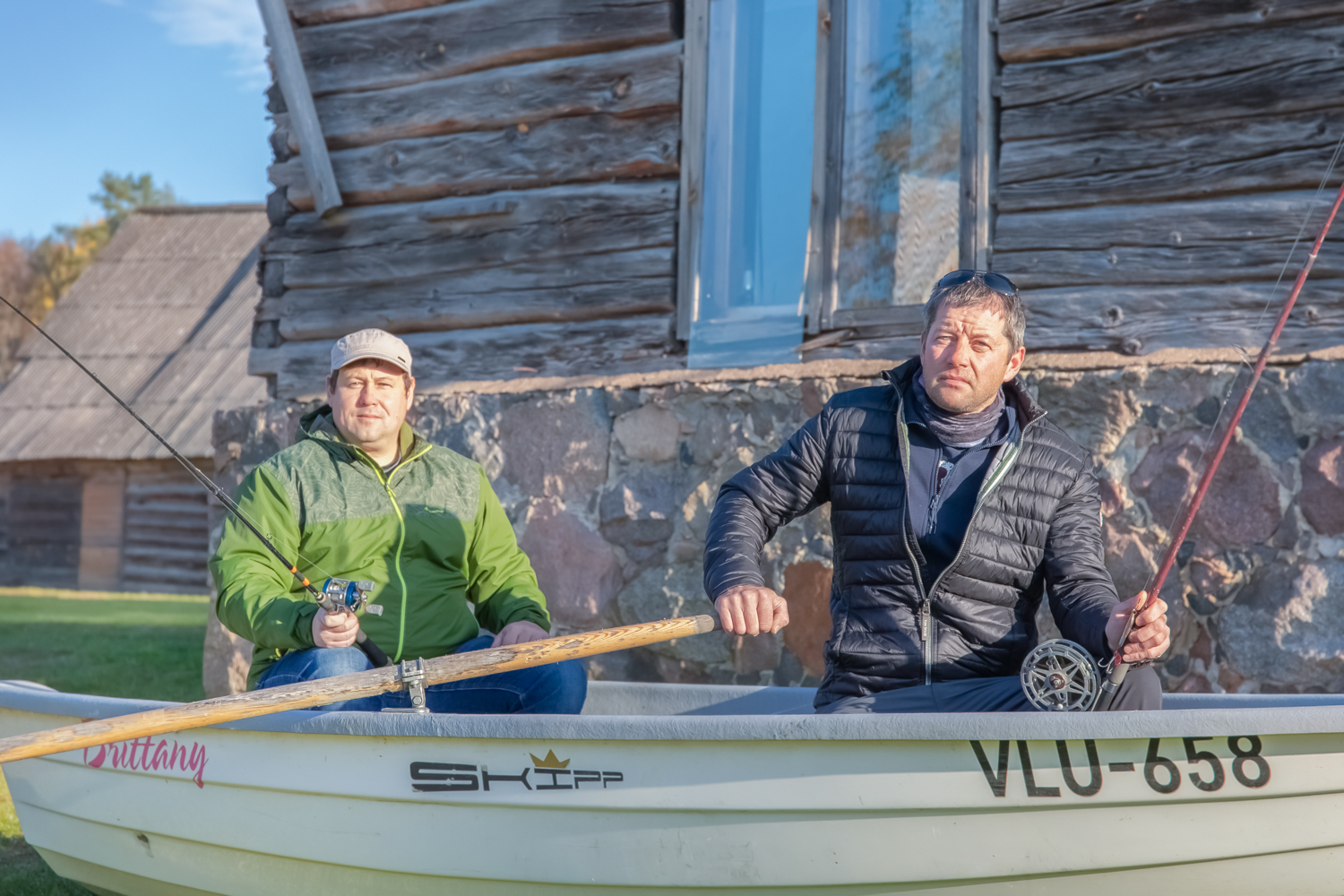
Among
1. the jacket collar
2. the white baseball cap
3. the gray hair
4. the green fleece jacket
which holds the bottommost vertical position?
the green fleece jacket

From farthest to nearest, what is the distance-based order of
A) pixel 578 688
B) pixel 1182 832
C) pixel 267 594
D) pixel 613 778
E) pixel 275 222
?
pixel 275 222 → pixel 578 688 → pixel 267 594 → pixel 613 778 → pixel 1182 832

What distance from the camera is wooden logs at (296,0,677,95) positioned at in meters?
5.08

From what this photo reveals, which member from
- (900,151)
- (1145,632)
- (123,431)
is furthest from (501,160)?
(123,431)

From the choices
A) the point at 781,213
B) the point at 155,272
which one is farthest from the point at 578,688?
the point at 155,272

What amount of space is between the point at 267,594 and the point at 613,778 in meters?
1.08

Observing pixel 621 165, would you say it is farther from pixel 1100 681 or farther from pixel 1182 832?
pixel 1182 832

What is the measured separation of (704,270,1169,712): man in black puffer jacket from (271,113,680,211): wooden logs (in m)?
2.38

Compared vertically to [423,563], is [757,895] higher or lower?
lower

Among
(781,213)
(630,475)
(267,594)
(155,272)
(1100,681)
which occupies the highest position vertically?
(155,272)

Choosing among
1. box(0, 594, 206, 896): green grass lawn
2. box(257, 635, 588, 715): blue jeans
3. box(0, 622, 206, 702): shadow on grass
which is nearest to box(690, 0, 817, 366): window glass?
box(257, 635, 588, 715): blue jeans

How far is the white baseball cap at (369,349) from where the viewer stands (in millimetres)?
3342

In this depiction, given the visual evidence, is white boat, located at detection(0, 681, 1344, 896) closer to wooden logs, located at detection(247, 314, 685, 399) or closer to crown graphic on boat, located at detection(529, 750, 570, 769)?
crown graphic on boat, located at detection(529, 750, 570, 769)

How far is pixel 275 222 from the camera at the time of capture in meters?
5.72

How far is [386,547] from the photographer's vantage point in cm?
332
